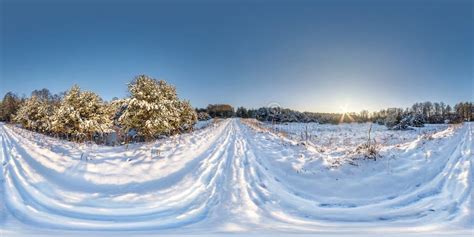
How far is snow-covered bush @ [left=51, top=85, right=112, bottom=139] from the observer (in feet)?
90.5

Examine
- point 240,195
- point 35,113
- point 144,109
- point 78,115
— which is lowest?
point 240,195

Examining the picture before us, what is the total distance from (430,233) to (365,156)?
619 cm

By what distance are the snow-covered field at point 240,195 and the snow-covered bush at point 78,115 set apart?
16.8 metres

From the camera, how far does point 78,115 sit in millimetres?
27750

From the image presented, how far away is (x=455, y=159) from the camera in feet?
35.0

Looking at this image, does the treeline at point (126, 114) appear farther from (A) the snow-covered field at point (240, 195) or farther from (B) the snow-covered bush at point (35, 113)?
(B) the snow-covered bush at point (35, 113)

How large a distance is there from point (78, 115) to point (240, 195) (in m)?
24.4

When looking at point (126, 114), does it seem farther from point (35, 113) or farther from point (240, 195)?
point (35, 113)

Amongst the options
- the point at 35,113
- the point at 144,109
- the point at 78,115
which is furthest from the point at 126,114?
the point at 35,113

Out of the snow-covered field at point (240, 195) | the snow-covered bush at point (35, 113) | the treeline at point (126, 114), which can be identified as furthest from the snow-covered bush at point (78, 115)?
the snow-covered bush at point (35, 113)

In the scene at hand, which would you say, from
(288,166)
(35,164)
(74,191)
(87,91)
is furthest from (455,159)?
(87,91)

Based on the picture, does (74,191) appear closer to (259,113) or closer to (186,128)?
(186,128)

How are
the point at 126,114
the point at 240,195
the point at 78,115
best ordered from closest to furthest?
the point at 240,195 < the point at 126,114 < the point at 78,115

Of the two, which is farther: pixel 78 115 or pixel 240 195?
pixel 78 115
